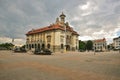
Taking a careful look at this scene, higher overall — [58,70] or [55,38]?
[55,38]

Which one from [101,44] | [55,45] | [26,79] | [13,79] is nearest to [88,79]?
[26,79]

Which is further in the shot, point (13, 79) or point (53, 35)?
point (53, 35)

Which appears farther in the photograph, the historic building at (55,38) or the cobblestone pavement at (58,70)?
the historic building at (55,38)

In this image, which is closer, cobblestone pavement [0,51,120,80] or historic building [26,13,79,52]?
cobblestone pavement [0,51,120,80]

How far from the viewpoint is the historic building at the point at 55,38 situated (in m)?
76.3

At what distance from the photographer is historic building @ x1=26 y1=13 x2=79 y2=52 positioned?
76312mm

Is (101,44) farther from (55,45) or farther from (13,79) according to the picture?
(13,79)

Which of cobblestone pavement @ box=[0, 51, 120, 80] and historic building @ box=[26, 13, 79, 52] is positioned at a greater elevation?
historic building @ box=[26, 13, 79, 52]

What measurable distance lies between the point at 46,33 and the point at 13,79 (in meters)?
74.5

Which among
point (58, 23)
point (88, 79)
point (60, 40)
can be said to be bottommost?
point (88, 79)

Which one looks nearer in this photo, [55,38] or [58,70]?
[58,70]

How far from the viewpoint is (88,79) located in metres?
8.43

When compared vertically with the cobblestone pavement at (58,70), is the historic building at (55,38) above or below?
above

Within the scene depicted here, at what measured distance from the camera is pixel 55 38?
76000mm
